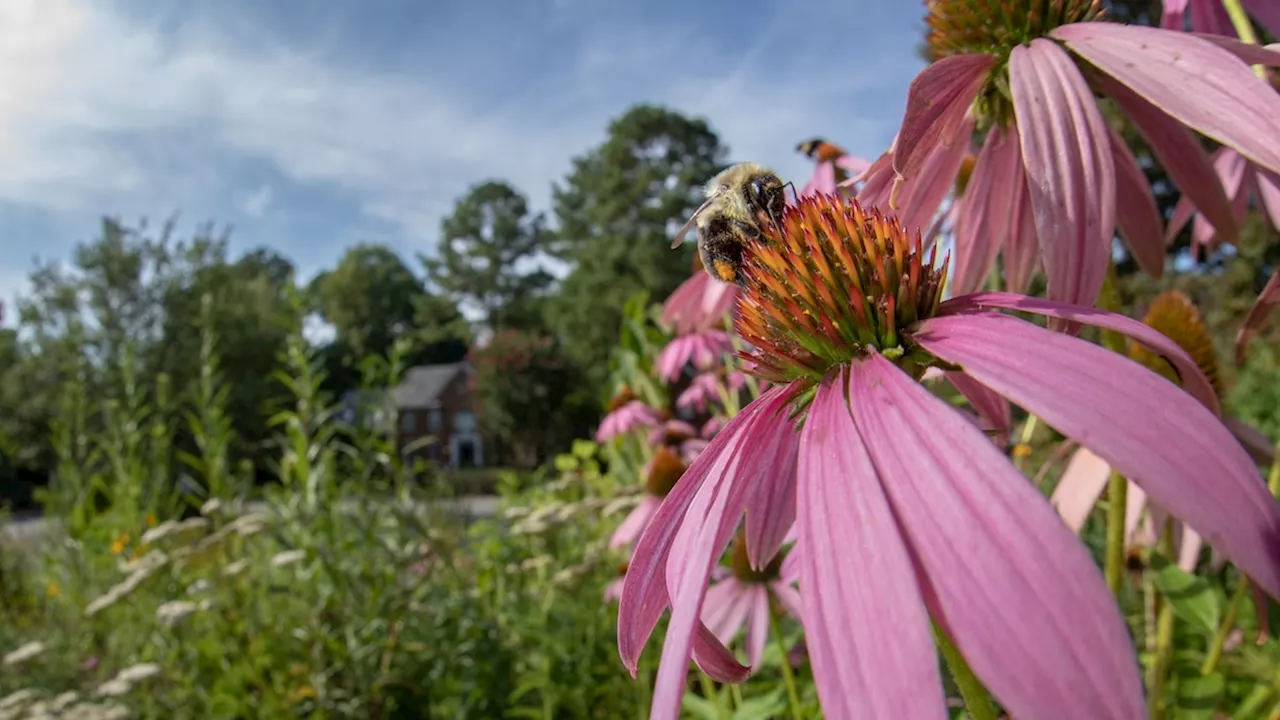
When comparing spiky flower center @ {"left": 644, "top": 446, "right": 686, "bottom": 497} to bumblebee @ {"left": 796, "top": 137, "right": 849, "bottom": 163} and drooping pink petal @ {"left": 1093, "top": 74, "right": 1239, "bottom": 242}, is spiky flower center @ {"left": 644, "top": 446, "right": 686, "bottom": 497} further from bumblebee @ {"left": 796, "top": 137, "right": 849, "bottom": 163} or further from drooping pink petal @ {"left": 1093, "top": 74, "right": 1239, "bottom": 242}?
drooping pink petal @ {"left": 1093, "top": 74, "right": 1239, "bottom": 242}

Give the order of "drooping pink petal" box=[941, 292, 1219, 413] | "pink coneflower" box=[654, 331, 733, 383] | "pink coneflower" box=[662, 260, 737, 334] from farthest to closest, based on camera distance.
Result: "pink coneflower" box=[654, 331, 733, 383] → "pink coneflower" box=[662, 260, 737, 334] → "drooping pink petal" box=[941, 292, 1219, 413]

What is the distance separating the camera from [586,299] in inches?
734

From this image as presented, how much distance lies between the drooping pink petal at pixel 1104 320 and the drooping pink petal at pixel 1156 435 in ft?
0.09

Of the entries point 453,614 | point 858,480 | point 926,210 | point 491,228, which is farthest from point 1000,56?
point 491,228

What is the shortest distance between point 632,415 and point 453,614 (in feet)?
3.28

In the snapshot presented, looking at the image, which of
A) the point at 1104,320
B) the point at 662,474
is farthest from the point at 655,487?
the point at 1104,320

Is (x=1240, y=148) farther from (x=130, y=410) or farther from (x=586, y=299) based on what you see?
(x=586, y=299)

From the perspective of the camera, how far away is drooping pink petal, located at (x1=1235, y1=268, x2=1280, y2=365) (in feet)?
1.24

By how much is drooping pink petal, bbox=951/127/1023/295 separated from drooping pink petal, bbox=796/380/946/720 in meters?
0.30

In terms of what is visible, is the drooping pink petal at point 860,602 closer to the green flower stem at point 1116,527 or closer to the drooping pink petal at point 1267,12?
the green flower stem at point 1116,527

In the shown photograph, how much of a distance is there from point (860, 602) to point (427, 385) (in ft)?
93.8

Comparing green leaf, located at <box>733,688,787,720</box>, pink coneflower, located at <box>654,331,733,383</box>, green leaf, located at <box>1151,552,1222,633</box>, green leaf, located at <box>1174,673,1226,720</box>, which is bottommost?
green leaf, located at <box>733,688,787,720</box>

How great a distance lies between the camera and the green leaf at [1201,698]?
0.61 metres

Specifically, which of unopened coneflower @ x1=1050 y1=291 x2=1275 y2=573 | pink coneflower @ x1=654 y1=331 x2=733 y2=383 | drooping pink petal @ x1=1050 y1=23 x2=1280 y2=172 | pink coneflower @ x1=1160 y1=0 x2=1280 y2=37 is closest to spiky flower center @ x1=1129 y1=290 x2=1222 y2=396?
unopened coneflower @ x1=1050 y1=291 x2=1275 y2=573
